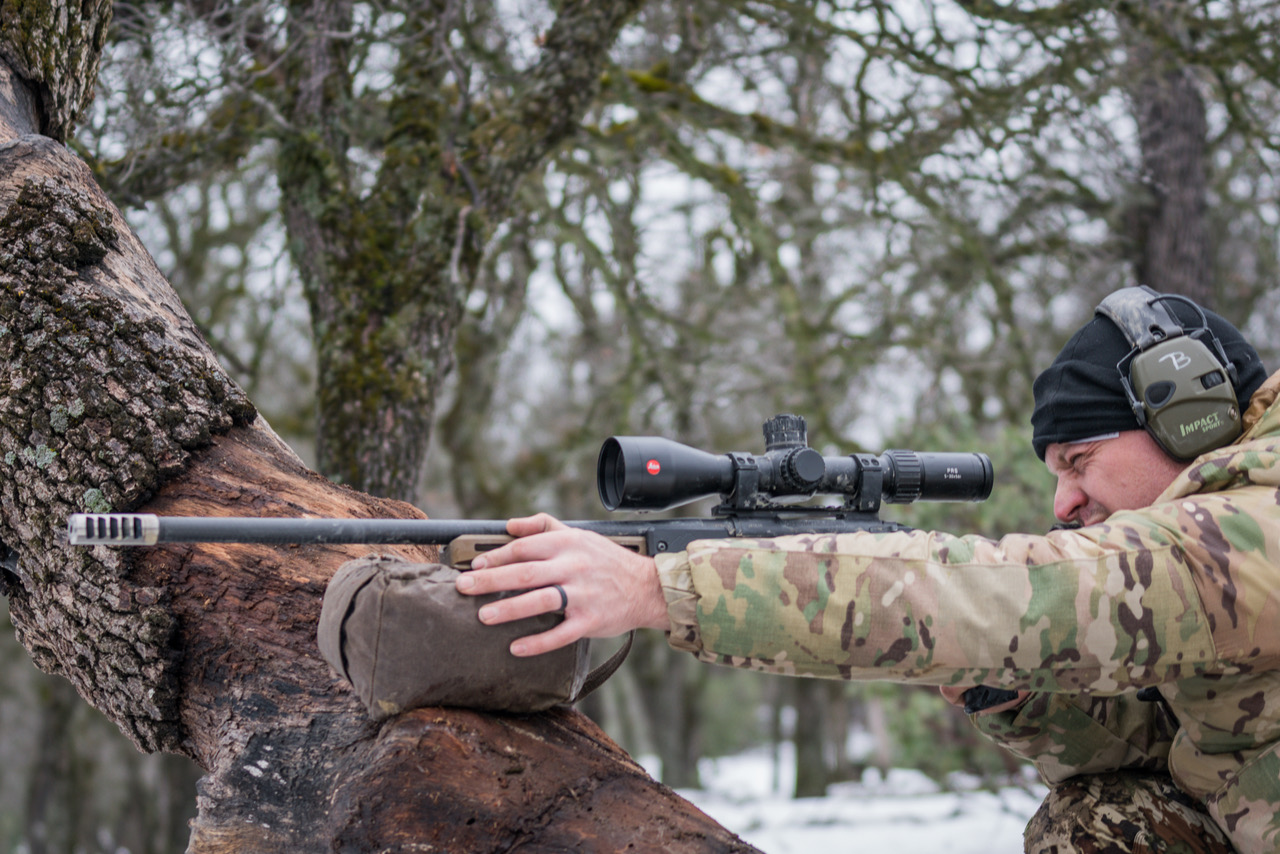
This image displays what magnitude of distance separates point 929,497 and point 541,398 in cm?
1061

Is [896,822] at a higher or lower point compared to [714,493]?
lower

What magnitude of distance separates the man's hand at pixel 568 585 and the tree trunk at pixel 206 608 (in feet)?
0.90

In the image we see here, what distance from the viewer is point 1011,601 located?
1.78m

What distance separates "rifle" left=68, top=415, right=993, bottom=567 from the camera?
1782 mm

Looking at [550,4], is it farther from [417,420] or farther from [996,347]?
[996,347]

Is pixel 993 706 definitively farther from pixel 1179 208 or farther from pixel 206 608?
pixel 1179 208

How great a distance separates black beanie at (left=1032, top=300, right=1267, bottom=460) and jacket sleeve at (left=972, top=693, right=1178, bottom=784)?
768mm

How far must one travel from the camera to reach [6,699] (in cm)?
1412

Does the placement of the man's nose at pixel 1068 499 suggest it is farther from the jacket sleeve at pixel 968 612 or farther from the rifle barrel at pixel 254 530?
the rifle barrel at pixel 254 530

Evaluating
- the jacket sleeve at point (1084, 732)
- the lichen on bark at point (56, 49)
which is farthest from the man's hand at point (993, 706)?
the lichen on bark at point (56, 49)

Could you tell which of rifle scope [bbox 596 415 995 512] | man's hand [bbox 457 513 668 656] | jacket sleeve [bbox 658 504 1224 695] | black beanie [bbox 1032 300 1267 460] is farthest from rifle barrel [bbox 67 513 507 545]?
black beanie [bbox 1032 300 1267 460]

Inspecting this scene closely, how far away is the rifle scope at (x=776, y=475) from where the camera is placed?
2.02 meters

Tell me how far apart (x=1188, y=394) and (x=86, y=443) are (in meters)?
2.50

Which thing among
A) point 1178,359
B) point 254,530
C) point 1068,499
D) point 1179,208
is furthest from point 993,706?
point 1179,208
